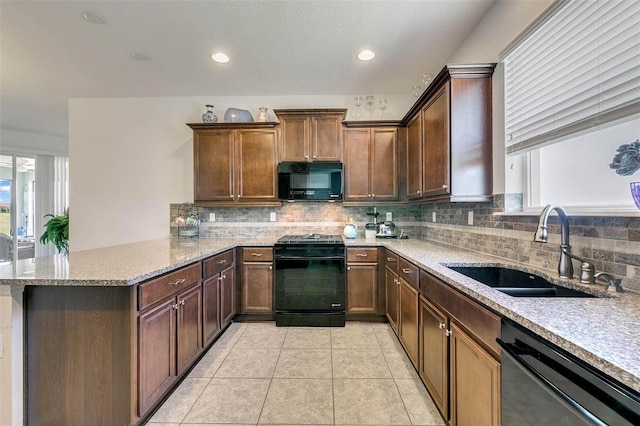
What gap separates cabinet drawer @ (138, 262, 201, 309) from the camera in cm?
148

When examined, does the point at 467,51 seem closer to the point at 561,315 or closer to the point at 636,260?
the point at 636,260

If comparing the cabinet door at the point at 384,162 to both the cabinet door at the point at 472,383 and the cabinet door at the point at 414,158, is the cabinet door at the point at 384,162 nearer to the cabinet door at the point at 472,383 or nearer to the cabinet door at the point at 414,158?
the cabinet door at the point at 414,158

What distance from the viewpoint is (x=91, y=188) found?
362cm

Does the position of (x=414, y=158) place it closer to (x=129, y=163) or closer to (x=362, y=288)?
(x=362, y=288)

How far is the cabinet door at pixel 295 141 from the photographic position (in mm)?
3141

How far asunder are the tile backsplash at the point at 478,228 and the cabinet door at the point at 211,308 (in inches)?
45.9

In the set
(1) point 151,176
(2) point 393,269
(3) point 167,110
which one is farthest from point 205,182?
(2) point 393,269

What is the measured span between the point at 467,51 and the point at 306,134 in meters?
1.76

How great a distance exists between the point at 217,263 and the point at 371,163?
207 cm

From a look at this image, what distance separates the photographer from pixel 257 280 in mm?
2945

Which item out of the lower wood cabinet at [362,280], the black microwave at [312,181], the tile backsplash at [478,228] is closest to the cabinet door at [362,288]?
the lower wood cabinet at [362,280]

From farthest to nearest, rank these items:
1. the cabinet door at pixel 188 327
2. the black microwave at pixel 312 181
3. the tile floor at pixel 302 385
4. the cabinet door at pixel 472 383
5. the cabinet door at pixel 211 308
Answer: the black microwave at pixel 312 181 → the cabinet door at pixel 211 308 → the cabinet door at pixel 188 327 → the tile floor at pixel 302 385 → the cabinet door at pixel 472 383

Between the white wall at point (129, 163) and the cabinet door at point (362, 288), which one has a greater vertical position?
the white wall at point (129, 163)

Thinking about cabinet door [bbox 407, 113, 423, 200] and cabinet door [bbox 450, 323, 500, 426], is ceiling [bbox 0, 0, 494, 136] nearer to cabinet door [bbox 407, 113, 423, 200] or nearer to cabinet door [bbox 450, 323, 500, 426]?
cabinet door [bbox 407, 113, 423, 200]
